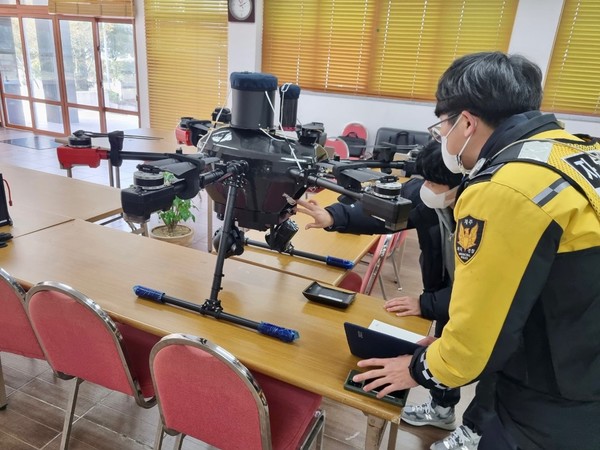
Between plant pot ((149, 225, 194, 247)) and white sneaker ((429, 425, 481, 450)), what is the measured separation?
2.39 metres

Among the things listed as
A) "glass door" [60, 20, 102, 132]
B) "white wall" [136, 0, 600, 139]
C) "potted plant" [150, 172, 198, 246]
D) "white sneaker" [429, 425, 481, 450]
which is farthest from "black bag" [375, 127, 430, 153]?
"glass door" [60, 20, 102, 132]

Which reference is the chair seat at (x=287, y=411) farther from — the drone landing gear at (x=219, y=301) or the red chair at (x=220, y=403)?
the drone landing gear at (x=219, y=301)

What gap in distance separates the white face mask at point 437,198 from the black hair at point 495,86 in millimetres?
469

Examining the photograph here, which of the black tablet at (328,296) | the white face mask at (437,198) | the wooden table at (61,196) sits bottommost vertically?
the wooden table at (61,196)

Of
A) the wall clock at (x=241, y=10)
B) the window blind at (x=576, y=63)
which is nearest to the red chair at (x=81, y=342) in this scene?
the window blind at (x=576, y=63)

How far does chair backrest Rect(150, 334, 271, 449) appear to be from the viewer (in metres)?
1.05

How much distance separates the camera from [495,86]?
2.88 ft

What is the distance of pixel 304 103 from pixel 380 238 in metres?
3.99

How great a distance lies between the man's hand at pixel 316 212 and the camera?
161 cm

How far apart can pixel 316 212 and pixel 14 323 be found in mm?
1177

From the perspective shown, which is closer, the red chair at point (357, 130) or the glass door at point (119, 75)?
the red chair at point (357, 130)

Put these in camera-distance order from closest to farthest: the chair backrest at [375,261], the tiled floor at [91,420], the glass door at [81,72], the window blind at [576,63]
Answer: the tiled floor at [91,420] → the chair backrest at [375,261] → the window blind at [576,63] → the glass door at [81,72]

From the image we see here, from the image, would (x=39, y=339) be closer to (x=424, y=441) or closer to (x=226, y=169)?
(x=226, y=169)

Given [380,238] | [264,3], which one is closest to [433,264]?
[380,238]
